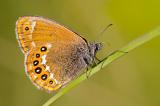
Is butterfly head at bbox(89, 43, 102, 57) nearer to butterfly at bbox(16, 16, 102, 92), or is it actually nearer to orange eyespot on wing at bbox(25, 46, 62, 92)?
butterfly at bbox(16, 16, 102, 92)

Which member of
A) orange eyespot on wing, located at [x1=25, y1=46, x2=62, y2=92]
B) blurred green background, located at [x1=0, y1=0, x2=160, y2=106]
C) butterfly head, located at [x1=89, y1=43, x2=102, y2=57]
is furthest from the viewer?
blurred green background, located at [x1=0, y1=0, x2=160, y2=106]

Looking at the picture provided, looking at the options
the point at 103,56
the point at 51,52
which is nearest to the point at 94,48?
the point at 51,52

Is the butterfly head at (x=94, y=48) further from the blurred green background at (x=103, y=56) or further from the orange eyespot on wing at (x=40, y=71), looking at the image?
the blurred green background at (x=103, y=56)

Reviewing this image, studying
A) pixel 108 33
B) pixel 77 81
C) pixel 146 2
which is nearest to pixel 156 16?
pixel 146 2

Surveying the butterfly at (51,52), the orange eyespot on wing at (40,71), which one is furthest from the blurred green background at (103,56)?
the orange eyespot on wing at (40,71)

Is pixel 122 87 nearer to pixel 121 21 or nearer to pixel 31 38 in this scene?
pixel 121 21

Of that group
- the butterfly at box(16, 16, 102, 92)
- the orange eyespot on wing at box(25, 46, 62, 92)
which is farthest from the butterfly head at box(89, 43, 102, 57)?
the orange eyespot on wing at box(25, 46, 62, 92)
